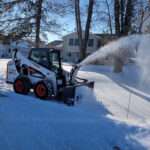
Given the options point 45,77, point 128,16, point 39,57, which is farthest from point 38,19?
point 45,77

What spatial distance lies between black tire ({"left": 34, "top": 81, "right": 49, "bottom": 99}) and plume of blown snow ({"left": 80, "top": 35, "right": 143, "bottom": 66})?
1600 mm

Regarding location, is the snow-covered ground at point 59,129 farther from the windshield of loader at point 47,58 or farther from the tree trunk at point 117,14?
the tree trunk at point 117,14

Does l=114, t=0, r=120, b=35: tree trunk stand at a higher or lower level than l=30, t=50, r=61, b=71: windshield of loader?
higher

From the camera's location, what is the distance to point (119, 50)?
2258 cm

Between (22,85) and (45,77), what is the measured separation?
3.48ft

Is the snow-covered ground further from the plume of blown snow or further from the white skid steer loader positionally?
the plume of blown snow

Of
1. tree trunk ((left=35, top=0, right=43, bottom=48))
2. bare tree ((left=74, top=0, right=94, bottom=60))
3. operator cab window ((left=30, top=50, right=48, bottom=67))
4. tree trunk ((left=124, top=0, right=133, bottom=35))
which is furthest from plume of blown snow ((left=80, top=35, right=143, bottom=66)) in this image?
tree trunk ((left=35, top=0, right=43, bottom=48))

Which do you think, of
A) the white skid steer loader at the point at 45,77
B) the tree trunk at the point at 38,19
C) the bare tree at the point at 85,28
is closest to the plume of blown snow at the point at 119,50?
the white skid steer loader at the point at 45,77

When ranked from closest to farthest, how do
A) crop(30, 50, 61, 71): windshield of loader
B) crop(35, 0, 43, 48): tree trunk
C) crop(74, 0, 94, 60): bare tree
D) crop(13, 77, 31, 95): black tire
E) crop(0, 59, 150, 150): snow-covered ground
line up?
1. crop(0, 59, 150, 150): snow-covered ground
2. crop(30, 50, 61, 71): windshield of loader
3. crop(13, 77, 31, 95): black tire
4. crop(35, 0, 43, 48): tree trunk
5. crop(74, 0, 94, 60): bare tree

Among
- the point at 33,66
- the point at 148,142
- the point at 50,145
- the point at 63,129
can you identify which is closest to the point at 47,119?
the point at 63,129

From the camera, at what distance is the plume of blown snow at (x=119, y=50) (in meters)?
13.8

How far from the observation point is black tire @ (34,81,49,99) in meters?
12.2

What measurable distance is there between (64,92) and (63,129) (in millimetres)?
4114

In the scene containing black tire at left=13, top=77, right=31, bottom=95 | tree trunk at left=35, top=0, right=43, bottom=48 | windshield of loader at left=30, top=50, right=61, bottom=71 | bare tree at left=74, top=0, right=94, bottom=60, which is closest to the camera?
windshield of loader at left=30, top=50, right=61, bottom=71
